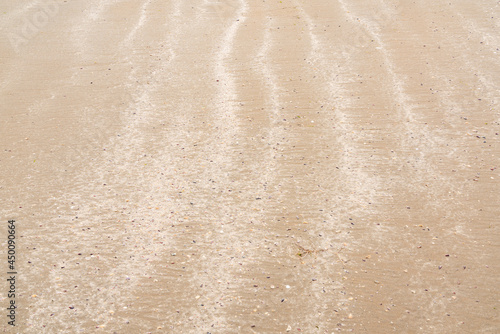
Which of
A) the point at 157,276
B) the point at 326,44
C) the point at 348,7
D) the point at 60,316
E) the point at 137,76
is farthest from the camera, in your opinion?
the point at 348,7

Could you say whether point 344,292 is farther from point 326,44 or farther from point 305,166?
point 326,44

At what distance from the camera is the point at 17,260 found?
4.14 meters

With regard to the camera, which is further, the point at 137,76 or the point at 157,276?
the point at 137,76

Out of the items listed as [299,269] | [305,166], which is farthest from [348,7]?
[299,269]

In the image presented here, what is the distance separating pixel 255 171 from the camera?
526 centimetres

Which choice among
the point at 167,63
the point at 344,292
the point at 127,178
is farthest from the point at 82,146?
the point at 344,292

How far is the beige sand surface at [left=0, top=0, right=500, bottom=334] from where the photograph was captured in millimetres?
3789

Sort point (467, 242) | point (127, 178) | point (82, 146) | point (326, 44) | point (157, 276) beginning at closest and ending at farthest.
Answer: point (157, 276)
point (467, 242)
point (127, 178)
point (82, 146)
point (326, 44)

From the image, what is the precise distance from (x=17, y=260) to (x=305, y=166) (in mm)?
2857

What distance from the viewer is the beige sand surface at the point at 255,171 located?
12.4 feet

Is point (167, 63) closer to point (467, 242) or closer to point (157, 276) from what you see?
point (157, 276)

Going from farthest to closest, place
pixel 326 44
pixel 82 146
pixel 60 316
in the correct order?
pixel 326 44, pixel 82 146, pixel 60 316

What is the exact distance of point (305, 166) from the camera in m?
5.34

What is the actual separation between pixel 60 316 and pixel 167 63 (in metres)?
4.75
